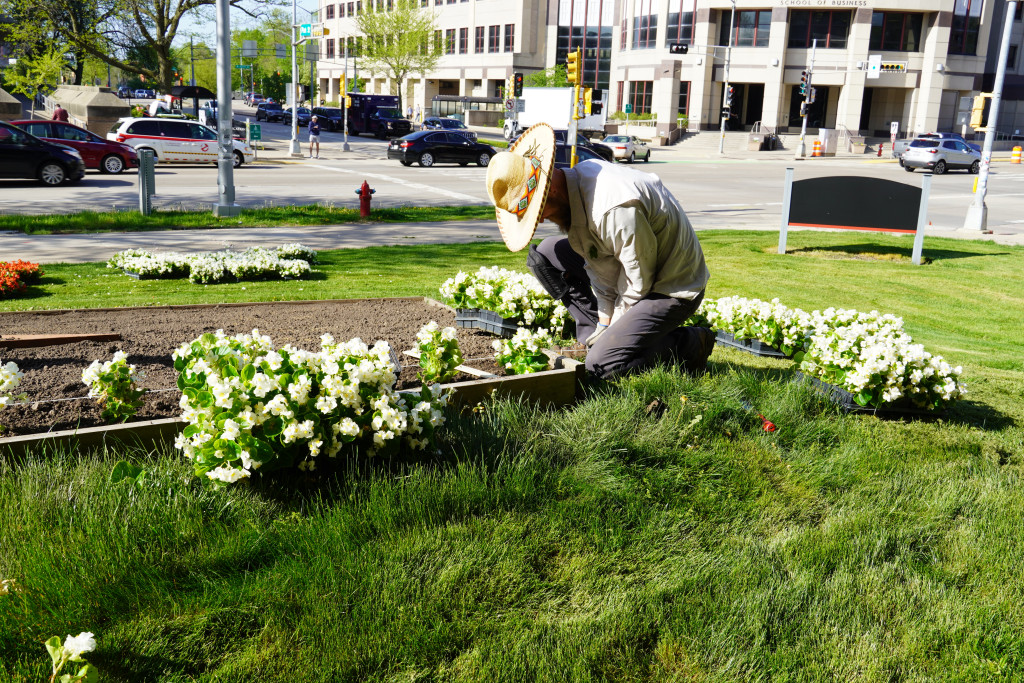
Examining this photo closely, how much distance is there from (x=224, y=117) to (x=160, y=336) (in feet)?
39.4

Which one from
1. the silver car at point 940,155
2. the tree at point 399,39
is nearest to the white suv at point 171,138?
the silver car at point 940,155

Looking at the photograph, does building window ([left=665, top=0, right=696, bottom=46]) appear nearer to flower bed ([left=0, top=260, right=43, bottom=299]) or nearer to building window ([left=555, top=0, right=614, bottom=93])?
building window ([left=555, top=0, right=614, bottom=93])

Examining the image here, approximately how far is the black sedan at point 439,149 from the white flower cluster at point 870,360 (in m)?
29.8

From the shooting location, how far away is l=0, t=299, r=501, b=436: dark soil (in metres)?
4.26

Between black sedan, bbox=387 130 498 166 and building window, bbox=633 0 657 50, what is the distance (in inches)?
1364

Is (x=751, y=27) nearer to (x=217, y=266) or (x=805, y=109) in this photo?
(x=805, y=109)

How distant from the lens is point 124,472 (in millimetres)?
3338

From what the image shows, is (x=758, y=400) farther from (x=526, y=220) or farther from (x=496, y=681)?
(x=496, y=681)

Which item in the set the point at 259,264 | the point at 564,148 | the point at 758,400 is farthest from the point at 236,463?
the point at 564,148

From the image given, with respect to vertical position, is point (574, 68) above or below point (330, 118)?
above

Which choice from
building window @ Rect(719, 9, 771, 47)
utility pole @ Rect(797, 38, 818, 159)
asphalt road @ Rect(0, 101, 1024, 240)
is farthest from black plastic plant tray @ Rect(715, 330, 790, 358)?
building window @ Rect(719, 9, 771, 47)

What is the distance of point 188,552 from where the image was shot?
3043mm

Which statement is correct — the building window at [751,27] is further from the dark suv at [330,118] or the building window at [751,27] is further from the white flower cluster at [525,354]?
the white flower cluster at [525,354]

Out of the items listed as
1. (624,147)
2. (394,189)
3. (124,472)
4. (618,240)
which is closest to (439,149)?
(394,189)
